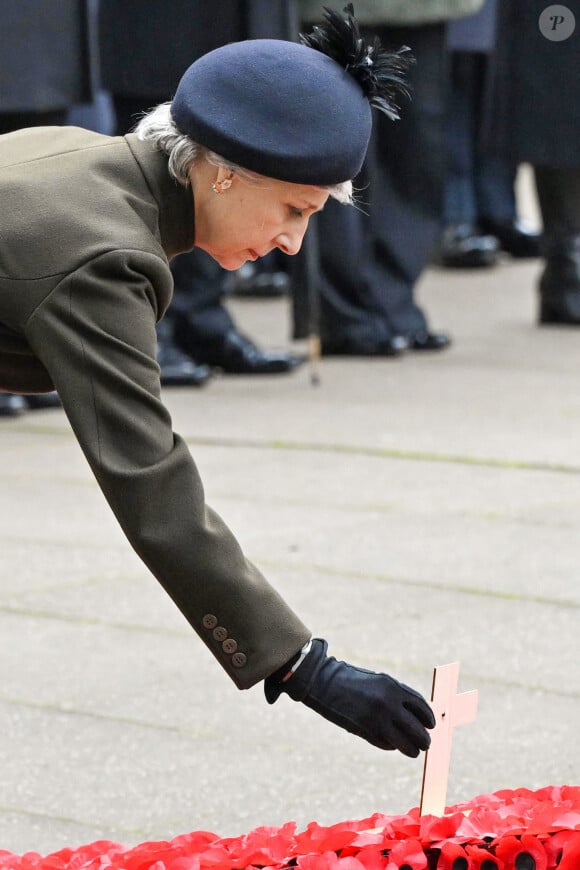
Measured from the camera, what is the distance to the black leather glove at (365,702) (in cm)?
217

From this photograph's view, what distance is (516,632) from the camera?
3.69 m

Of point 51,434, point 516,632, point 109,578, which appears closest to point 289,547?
point 109,578

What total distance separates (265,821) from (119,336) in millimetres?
1002

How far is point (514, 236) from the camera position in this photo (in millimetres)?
9742

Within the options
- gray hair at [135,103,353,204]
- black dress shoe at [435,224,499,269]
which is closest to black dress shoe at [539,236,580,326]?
black dress shoe at [435,224,499,269]

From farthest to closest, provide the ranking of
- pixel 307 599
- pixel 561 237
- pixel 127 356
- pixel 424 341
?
pixel 561 237, pixel 424 341, pixel 307 599, pixel 127 356

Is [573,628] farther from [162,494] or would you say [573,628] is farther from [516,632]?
[162,494]

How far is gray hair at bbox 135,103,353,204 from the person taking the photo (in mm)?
2281

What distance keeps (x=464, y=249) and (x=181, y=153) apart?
7192mm

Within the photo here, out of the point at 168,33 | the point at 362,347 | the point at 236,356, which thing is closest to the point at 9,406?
the point at 236,356

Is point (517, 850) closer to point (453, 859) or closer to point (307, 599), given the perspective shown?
point (453, 859)

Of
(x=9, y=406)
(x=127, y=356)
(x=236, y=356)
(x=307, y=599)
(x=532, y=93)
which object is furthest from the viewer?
(x=532, y=93)

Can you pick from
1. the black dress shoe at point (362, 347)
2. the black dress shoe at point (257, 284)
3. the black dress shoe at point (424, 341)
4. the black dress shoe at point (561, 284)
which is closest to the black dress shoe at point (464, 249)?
the black dress shoe at point (257, 284)

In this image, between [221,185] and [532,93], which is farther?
[532,93]
